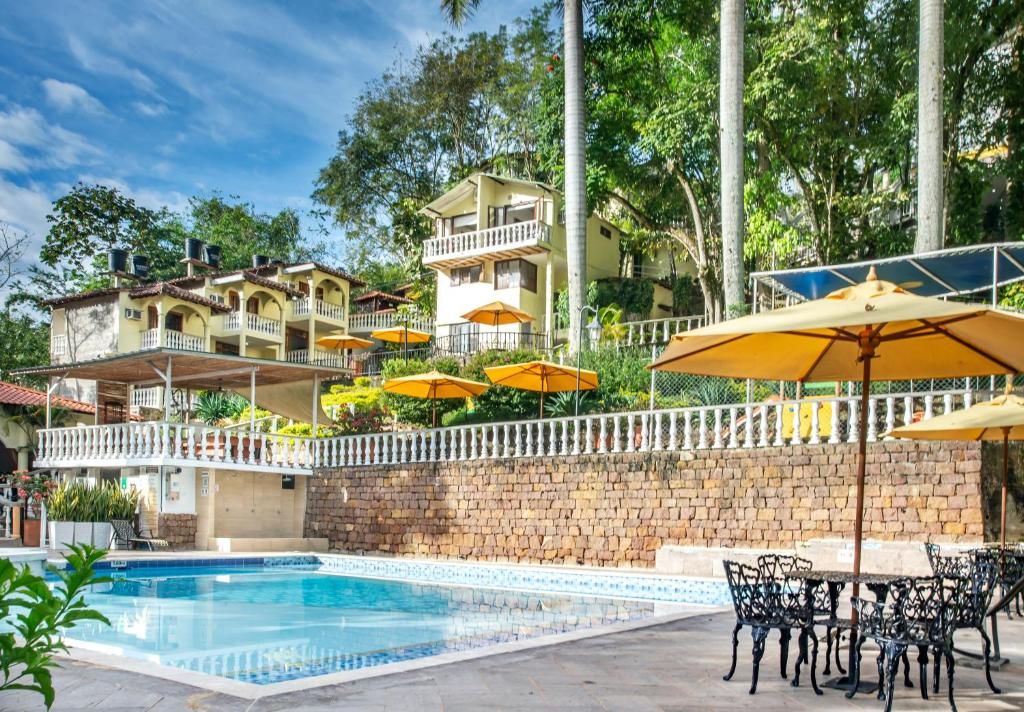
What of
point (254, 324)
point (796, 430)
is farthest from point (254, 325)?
point (796, 430)

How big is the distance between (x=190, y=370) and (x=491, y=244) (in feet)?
49.8

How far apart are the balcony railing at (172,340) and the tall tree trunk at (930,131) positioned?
2554 centimetres

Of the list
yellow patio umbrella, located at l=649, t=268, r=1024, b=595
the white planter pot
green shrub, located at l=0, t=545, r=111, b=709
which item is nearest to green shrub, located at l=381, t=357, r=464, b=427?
the white planter pot

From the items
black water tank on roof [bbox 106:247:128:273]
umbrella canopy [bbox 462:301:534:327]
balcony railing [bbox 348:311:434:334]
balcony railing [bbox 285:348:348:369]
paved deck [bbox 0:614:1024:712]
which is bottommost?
paved deck [bbox 0:614:1024:712]

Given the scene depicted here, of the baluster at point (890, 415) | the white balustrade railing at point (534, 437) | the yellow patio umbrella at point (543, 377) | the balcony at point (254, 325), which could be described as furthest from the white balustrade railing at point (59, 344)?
the baluster at point (890, 415)

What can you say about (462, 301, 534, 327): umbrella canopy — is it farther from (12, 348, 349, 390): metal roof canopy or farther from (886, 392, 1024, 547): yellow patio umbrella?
(886, 392, 1024, 547): yellow patio umbrella

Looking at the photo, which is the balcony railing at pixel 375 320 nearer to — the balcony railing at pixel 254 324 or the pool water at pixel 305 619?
the balcony railing at pixel 254 324

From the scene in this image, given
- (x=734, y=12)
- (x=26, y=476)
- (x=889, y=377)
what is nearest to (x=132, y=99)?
(x=26, y=476)

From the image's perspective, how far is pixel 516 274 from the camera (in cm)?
3322

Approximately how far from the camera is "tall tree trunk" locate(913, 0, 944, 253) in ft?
58.7

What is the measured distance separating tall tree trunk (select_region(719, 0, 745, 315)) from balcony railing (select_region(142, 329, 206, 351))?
70.5ft

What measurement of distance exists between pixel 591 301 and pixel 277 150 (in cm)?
3216

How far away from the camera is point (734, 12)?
20562 mm

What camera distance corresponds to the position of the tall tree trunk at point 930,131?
1789cm
